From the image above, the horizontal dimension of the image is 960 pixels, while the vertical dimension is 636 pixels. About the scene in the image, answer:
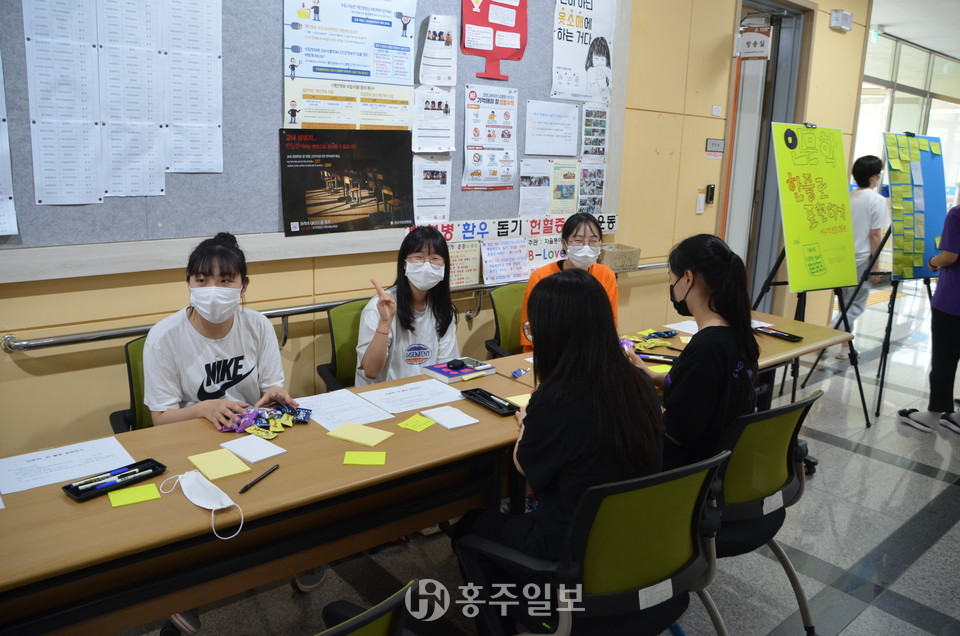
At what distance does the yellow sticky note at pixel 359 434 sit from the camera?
1.93 metres

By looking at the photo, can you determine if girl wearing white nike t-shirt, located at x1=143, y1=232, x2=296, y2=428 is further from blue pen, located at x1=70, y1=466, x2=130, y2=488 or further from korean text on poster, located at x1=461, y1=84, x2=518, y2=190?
korean text on poster, located at x1=461, y1=84, x2=518, y2=190

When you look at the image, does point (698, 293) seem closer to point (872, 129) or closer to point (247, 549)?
point (247, 549)

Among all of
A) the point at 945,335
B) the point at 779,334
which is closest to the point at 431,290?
the point at 779,334

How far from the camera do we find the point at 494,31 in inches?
135

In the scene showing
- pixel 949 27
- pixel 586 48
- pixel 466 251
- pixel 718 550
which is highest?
pixel 949 27

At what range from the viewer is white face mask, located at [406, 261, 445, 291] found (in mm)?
2699

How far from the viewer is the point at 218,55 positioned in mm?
2637

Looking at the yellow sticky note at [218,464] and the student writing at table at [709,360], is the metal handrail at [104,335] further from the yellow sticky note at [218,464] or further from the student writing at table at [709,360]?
the student writing at table at [709,360]

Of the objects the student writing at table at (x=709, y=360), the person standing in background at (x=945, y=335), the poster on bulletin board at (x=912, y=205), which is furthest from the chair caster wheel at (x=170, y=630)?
the poster on bulletin board at (x=912, y=205)

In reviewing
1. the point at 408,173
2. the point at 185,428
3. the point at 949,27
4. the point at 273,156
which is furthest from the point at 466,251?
the point at 949,27

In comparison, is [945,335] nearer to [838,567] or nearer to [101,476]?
[838,567]

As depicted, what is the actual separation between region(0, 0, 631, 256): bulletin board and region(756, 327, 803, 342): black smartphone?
6.57 feet

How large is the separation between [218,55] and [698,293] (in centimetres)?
200

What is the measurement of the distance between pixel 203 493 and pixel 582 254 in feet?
6.84
